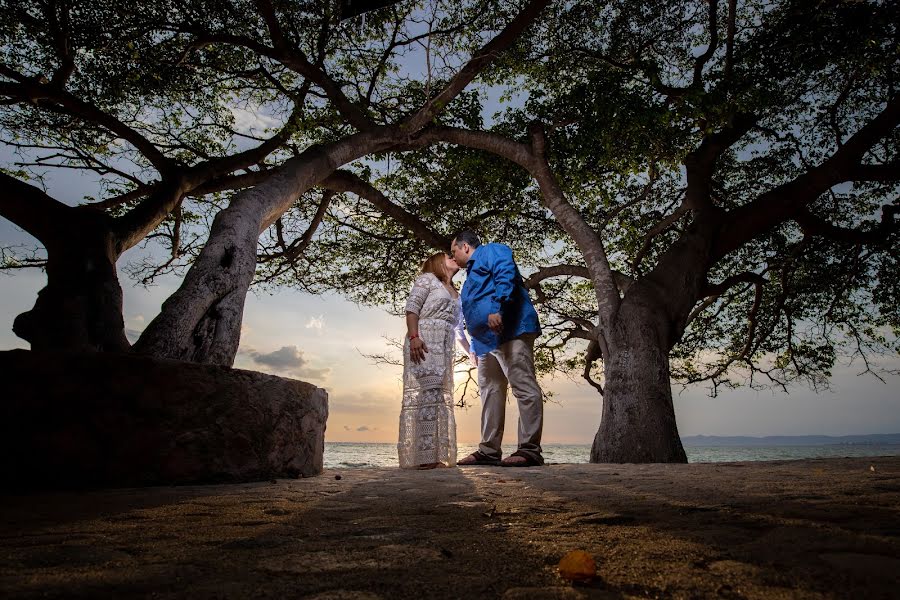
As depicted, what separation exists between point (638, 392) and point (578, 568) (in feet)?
18.8

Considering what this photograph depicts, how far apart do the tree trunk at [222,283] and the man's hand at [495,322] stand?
2.65m

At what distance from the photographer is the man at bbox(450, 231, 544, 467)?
5.07 meters

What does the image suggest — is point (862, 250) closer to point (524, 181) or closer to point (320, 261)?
point (524, 181)

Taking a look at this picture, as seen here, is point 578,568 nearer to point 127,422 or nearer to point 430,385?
point 127,422

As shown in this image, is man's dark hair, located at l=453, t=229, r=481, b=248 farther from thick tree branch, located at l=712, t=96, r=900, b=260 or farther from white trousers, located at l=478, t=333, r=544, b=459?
thick tree branch, located at l=712, t=96, r=900, b=260

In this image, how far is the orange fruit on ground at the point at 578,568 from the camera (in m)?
1.11

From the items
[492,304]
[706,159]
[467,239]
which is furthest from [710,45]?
[492,304]

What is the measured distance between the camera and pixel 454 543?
58.7 inches

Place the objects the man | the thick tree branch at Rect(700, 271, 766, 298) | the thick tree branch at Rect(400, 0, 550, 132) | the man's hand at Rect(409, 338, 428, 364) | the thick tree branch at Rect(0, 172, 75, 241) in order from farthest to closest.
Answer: the thick tree branch at Rect(700, 271, 766, 298)
the thick tree branch at Rect(400, 0, 550, 132)
the man's hand at Rect(409, 338, 428, 364)
the thick tree branch at Rect(0, 172, 75, 241)
the man

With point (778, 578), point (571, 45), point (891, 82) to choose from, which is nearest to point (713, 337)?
point (891, 82)

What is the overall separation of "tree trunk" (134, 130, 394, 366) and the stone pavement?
205 centimetres

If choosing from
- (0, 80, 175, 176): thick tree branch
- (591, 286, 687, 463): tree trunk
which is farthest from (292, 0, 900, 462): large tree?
(0, 80, 175, 176): thick tree branch

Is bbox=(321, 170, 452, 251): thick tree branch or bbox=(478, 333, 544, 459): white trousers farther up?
bbox=(321, 170, 452, 251): thick tree branch

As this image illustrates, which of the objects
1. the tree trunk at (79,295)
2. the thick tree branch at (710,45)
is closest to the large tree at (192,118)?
the tree trunk at (79,295)
